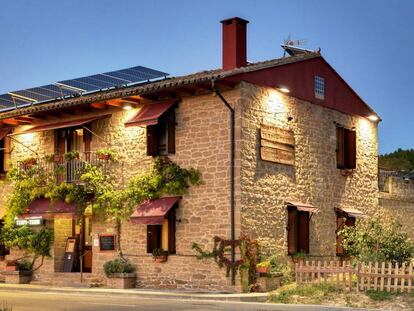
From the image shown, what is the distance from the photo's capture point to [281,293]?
2175 centimetres

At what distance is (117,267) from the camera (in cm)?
2630

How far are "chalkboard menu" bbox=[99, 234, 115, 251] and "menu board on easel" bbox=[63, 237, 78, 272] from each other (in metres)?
2.31

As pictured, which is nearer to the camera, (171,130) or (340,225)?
(171,130)

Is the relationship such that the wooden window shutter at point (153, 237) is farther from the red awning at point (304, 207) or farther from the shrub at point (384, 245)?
the shrub at point (384, 245)

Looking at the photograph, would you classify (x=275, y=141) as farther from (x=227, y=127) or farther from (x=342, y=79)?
(x=342, y=79)

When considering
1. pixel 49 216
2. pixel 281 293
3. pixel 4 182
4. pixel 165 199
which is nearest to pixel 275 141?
pixel 165 199

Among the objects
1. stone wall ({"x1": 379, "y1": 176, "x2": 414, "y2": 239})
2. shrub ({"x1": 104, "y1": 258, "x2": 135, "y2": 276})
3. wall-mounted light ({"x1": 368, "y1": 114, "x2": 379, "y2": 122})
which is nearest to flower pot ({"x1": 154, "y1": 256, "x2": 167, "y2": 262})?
shrub ({"x1": 104, "y1": 258, "x2": 135, "y2": 276})

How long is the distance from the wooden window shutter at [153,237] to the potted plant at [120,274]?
94 centimetres

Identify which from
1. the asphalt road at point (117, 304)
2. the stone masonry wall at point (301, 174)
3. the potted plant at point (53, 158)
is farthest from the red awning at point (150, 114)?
the asphalt road at point (117, 304)

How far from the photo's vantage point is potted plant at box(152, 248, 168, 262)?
A: 2558 cm

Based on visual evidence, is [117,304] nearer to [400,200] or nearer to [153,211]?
[153,211]

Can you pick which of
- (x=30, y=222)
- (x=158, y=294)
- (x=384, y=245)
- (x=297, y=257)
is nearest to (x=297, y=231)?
(x=297, y=257)

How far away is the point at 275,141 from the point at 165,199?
4.05 meters

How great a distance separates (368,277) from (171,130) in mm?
8488
